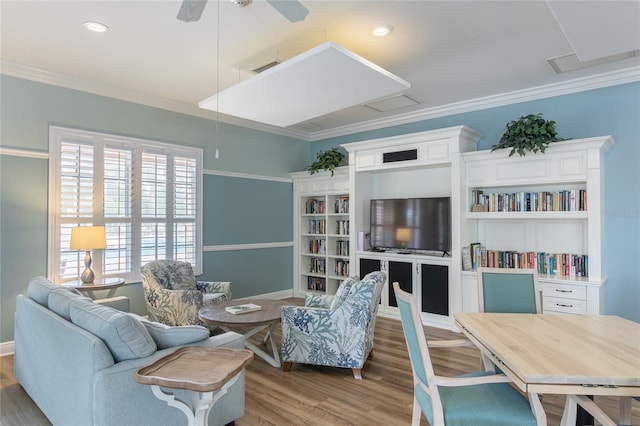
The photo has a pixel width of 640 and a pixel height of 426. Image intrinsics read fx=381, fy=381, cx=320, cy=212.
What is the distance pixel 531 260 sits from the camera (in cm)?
443

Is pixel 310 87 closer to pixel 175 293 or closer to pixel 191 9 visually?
pixel 191 9

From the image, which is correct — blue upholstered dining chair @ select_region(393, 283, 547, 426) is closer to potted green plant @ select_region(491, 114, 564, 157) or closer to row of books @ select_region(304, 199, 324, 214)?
potted green plant @ select_region(491, 114, 564, 157)

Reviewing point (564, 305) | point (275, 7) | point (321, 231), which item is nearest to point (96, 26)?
point (275, 7)

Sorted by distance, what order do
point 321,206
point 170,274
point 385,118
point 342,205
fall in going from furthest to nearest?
point 321,206, point 342,205, point 385,118, point 170,274

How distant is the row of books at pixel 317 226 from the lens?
640cm

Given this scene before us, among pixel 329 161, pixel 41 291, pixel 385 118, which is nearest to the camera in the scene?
pixel 41 291

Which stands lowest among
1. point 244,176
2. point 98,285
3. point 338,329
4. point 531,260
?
point 338,329

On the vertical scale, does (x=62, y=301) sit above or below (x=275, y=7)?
below

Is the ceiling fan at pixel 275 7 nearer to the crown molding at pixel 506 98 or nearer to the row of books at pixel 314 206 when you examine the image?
the crown molding at pixel 506 98

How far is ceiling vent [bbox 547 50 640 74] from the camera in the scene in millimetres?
3594

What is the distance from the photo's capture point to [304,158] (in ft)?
22.7

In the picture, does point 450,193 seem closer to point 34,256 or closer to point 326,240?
point 326,240

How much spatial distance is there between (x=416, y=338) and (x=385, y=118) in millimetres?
4517

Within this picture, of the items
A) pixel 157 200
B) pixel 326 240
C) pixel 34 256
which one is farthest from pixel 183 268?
pixel 326 240
